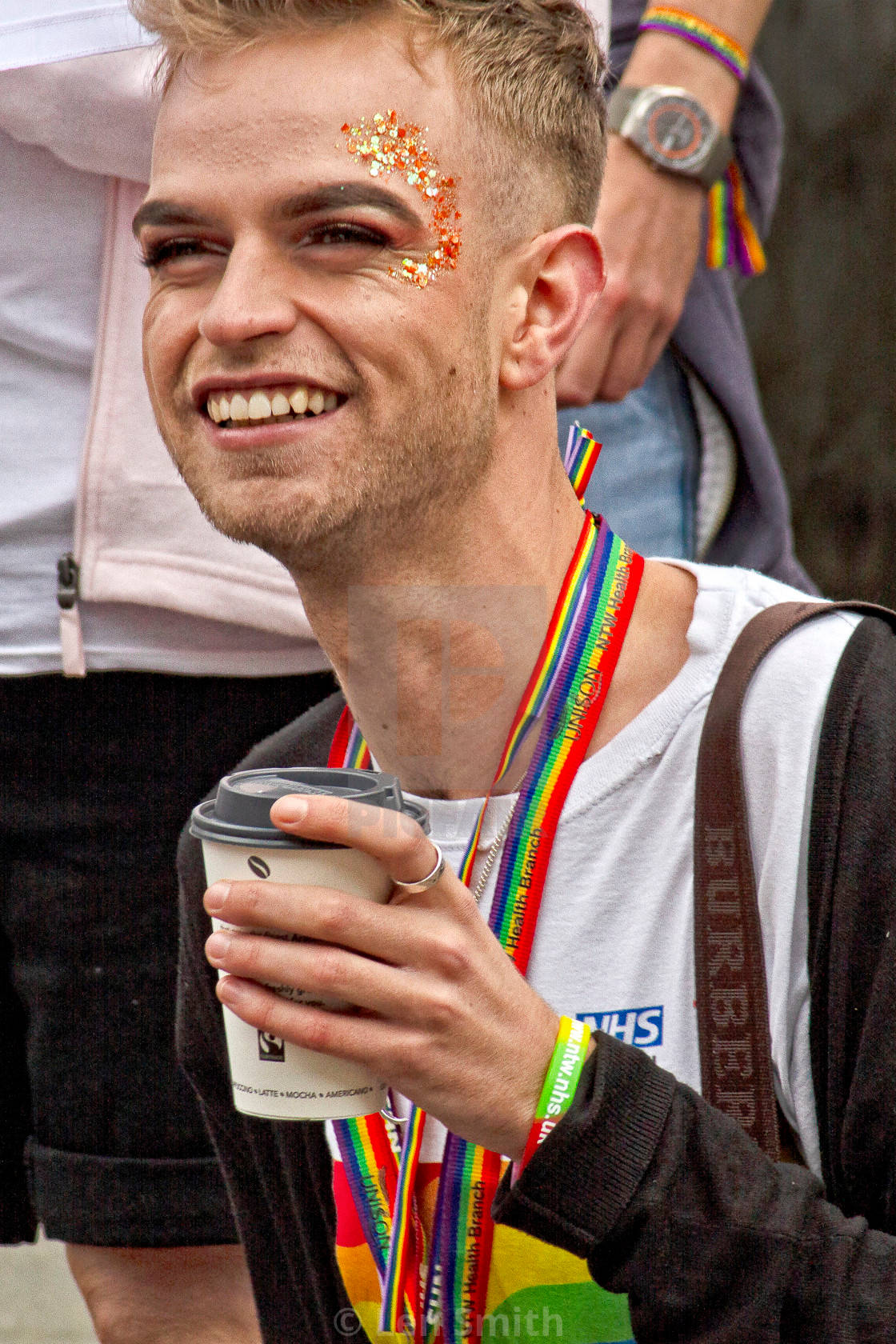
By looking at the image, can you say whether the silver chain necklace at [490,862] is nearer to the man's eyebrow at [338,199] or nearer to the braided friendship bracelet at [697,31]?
the man's eyebrow at [338,199]

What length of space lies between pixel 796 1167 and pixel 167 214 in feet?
4.61

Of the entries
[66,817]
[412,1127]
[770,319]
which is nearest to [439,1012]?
[412,1127]

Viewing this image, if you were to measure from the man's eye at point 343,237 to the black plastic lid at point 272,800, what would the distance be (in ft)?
2.39

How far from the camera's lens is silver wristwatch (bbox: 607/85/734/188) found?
2.73 metres

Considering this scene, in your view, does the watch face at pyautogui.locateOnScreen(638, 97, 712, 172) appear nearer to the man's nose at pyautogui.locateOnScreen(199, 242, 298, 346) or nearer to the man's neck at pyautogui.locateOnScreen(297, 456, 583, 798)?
the man's neck at pyautogui.locateOnScreen(297, 456, 583, 798)

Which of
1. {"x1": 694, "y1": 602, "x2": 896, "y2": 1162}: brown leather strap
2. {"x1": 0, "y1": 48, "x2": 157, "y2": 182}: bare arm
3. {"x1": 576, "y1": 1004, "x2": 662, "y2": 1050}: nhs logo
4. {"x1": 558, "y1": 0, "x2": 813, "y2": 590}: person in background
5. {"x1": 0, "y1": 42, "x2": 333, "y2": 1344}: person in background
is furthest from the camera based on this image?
{"x1": 558, "y1": 0, "x2": 813, "y2": 590}: person in background

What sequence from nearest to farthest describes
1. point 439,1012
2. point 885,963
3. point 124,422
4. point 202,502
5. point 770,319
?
1. point 439,1012
2. point 885,963
3. point 202,502
4. point 124,422
5. point 770,319

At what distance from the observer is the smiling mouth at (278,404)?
2096 millimetres

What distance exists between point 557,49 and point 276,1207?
1687mm

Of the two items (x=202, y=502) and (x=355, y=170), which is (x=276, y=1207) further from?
(x=355, y=170)

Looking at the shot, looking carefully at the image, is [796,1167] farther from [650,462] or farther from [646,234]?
[646,234]

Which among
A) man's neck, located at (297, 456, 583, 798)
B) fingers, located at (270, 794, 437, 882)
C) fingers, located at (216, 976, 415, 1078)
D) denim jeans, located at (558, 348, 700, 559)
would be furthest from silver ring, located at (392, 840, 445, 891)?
denim jeans, located at (558, 348, 700, 559)

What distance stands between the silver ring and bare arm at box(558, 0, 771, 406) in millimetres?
1253

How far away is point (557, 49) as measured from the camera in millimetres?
→ 2332
